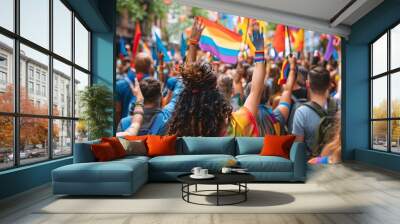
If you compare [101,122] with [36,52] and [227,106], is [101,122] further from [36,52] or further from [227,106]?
[227,106]

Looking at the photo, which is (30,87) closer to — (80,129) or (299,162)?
(80,129)

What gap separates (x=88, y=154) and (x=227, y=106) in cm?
399

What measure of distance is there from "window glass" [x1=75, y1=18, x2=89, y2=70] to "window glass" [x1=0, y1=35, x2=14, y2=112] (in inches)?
100

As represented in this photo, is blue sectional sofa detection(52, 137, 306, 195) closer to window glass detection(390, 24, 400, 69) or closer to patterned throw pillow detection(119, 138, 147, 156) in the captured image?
patterned throw pillow detection(119, 138, 147, 156)

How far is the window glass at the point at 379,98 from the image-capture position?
26.9 ft

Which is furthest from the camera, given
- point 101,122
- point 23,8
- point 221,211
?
point 101,122

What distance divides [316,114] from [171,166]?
4.38 m

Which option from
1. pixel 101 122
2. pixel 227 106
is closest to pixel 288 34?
pixel 227 106

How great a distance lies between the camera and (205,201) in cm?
452

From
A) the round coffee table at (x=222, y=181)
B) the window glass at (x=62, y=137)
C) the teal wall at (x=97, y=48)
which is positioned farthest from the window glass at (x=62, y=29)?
the round coffee table at (x=222, y=181)

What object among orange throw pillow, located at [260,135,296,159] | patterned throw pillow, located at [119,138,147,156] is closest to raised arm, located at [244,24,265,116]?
orange throw pillow, located at [260,135,296,159]

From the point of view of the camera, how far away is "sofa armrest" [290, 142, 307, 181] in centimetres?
587

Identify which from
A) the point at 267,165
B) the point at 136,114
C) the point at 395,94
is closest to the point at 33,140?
the point at 136,114

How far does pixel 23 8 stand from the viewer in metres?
5.22
